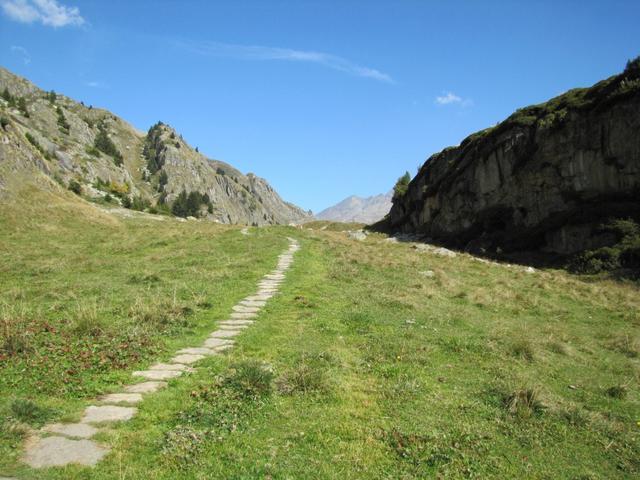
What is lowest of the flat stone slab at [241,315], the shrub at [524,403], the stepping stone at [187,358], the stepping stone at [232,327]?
the shrub at [524,403]

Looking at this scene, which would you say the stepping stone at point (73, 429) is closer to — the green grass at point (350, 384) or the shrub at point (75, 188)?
the green grass at point (350, 384)

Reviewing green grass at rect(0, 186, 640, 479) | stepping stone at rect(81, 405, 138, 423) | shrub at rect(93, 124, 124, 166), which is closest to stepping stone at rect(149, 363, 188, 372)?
green grass at rect(0, 186, 640, 479)

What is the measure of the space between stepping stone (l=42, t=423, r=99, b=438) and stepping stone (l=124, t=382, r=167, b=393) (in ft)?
4.29

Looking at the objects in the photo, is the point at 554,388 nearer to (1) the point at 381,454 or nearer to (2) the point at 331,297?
(1) the point at 381,454

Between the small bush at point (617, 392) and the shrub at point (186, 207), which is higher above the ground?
the shrub at point (186, 207)

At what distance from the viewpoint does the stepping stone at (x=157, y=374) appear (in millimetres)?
8422

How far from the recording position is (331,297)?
1667 cm

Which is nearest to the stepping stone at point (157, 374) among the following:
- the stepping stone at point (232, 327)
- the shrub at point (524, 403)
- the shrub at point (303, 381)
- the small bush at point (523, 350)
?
the shrub at point (303, 381)

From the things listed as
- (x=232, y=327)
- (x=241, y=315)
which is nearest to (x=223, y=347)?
(x=232, y=327)

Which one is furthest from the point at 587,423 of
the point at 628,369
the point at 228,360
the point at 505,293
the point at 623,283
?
the point at 623,283

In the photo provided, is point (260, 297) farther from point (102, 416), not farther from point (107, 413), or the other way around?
point (102, 416)

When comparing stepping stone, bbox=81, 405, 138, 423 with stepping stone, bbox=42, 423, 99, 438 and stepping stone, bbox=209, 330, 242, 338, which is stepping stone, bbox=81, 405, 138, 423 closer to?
stepping stone, bbox=42, 423, 99, 438

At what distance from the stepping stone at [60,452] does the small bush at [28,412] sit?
0.52 meters

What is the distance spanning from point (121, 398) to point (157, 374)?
115cm
